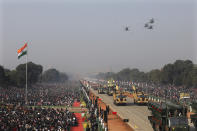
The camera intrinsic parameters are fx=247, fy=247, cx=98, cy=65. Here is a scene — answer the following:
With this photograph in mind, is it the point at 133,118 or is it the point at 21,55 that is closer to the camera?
the point at 133,118

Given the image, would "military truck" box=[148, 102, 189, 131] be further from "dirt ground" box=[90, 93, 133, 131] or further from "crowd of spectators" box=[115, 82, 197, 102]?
"crowd of spectators" box=[115, 82, 197, 102]

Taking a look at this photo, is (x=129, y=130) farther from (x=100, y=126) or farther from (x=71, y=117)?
(x=71, y=117)

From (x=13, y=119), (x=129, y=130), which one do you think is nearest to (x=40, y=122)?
(x=13, y=119)

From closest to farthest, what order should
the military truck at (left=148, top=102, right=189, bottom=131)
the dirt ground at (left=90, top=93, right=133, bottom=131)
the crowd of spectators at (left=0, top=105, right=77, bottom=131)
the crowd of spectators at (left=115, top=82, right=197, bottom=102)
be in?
1. the military truck at (left=148, top=102, right=189, bottom=131)
2. the crowd of spectators at (left=0, top=105, right=77, bottom=131)
3. the dirt ground at (left=90, top=93, right=133, bottom=131)
4. the crowd of spectators at (left=115, top=82, right=197, bottom=102)

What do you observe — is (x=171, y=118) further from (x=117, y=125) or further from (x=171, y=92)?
(x=171, y=92)

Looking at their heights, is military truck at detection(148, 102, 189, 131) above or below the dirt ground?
above

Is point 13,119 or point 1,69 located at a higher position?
point 1,69

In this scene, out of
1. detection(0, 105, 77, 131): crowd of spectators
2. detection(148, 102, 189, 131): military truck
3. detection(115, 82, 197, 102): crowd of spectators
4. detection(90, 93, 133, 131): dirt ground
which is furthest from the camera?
detection(115, 82, 197, 102): crowd of spectators

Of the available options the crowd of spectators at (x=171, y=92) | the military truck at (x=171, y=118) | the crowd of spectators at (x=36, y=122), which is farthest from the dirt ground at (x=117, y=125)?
the crowd of spectators at (x=171, y=92)

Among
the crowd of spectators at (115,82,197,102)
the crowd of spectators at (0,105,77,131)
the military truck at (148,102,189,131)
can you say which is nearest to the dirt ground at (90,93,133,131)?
the crowd of spectators at (0,105,77,131)
